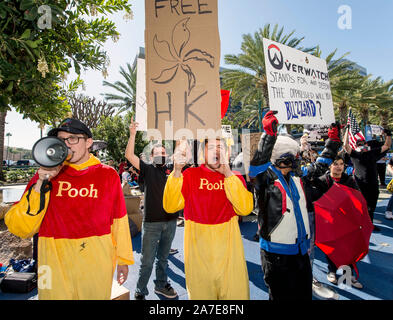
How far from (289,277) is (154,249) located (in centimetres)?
165

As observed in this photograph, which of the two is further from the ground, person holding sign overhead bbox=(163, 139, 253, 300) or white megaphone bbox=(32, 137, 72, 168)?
white megaphone bbox=(32, 137, 72, 168)

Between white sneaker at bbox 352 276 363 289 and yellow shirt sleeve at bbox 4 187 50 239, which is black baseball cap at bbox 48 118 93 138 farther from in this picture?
white sneaker at bbox 352 276 363 289

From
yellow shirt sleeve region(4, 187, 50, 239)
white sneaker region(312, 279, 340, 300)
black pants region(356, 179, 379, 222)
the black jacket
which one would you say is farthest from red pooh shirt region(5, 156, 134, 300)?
black pants region(356, 179, 379, 222)

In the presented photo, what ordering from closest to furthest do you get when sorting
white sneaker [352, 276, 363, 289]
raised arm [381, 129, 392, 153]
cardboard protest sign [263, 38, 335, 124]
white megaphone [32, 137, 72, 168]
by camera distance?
white megaphone [32, 137, 72, 168] < white sneaker [352, 276, 363, 289] < cardboard protest sign [263, 38, 335, 124] < raised arm [381, 129, 392, 153]

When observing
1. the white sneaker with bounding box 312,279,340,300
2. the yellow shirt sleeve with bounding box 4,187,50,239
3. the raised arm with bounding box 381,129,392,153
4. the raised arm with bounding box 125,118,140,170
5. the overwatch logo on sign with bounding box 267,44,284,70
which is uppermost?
the overwatch logo on sign with bounding box 267,44,284,70

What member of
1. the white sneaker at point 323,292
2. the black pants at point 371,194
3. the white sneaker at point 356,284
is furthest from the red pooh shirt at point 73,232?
the black pants at point 371,194

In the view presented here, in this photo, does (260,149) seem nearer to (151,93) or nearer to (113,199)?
(151,93)

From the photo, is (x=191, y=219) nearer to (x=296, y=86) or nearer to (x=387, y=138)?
(x=296, y=86)

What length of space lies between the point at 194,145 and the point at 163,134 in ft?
1.62

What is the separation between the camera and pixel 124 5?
298 centimetres

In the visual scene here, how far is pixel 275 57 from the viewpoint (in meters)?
3.46

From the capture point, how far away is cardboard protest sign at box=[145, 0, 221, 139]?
6.39 feet

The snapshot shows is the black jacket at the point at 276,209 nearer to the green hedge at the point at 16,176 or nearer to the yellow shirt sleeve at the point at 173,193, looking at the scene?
the yellow shirt sleeve at the point at 173,193
